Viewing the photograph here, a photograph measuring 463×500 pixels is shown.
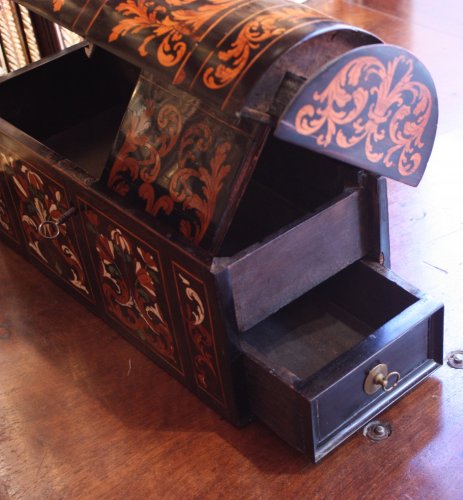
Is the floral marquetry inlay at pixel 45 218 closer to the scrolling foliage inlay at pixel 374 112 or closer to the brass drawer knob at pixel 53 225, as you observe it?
the brass drawer knob at pixel 53 225

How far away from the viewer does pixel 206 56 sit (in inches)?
53.6

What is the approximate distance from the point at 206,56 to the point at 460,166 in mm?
788

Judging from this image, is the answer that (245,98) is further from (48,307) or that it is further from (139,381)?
(48,307)

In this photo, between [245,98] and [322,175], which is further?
[322,175]

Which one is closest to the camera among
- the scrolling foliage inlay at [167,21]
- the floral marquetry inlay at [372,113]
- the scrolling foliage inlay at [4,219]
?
the floral marquetry inlay at [372,113]

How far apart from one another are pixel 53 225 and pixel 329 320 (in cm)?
50

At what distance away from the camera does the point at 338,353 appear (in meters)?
1.62

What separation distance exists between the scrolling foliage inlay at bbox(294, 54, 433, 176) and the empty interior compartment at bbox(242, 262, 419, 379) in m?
0.23

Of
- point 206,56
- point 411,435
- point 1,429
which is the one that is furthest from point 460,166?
point 1,429

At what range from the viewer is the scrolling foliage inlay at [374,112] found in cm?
129

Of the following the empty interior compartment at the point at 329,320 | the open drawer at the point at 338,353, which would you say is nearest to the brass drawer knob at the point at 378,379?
the open drawer at the point at 338,353

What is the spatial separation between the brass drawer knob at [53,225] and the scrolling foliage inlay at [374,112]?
0.51m

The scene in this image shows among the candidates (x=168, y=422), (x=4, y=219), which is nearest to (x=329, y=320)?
(x=168, y=422)

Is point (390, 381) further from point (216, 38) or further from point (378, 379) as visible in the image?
point (216, 38)
